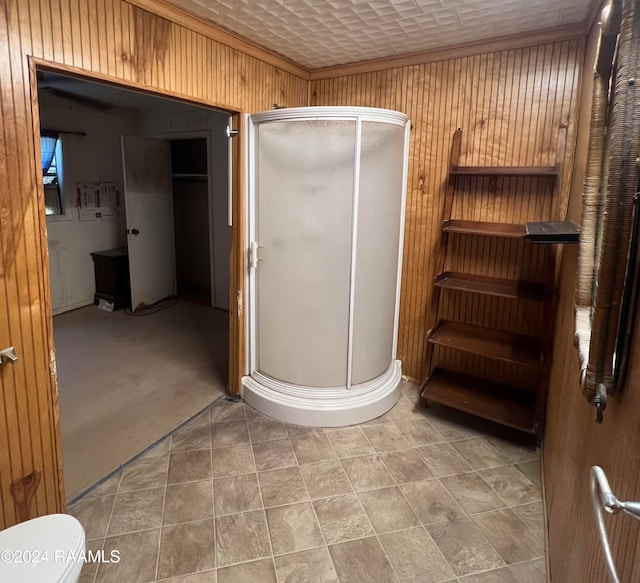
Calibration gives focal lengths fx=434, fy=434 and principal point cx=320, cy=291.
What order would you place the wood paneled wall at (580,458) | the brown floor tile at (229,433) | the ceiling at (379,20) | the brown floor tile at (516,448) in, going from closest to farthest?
the wood paneled wall at (580,458) < the ceiling at (379,20) < the brown floor tile at (516,448) < the brown floor tile at (229,433)

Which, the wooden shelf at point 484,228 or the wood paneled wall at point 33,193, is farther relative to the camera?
the wooden shelf at point 484,228

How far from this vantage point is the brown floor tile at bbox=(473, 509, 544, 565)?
1.81 meters

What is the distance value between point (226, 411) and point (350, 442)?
867mm

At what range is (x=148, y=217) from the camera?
5016 mm

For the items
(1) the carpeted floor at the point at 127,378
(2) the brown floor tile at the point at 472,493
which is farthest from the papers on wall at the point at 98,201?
(2) the brown floor tile at the point at 472,493

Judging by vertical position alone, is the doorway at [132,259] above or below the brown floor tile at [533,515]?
above

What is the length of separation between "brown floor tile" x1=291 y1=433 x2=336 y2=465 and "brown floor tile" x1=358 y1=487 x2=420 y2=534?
35cm

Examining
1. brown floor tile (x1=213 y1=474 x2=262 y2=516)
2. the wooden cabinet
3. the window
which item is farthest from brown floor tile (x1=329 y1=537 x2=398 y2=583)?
the window

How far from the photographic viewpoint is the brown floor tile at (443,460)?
233 centimetres

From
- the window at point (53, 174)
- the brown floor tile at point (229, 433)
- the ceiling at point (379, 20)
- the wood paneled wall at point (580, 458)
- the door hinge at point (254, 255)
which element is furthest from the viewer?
the window at point (53, 174)

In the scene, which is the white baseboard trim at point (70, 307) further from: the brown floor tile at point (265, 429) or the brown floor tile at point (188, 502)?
the brown floor tile at point (188, 502)

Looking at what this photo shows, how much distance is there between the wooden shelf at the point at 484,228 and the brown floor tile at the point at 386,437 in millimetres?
1295

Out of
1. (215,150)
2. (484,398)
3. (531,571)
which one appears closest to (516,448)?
(484,398)

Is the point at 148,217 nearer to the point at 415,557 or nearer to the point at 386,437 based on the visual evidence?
the point at 386,437
